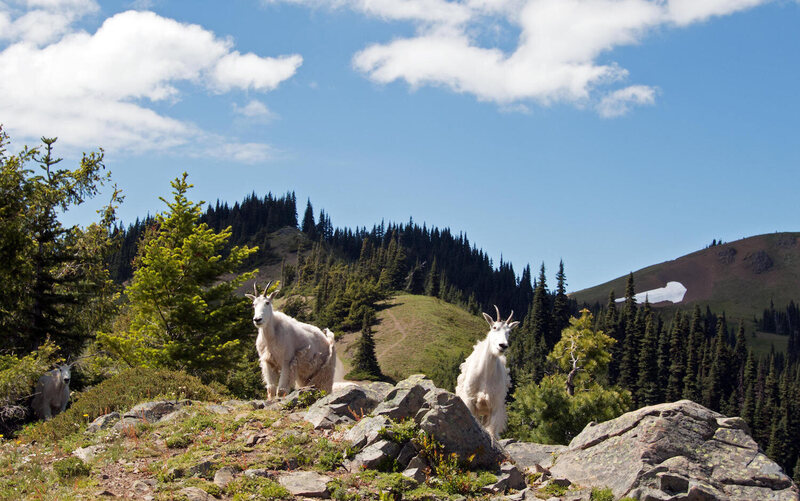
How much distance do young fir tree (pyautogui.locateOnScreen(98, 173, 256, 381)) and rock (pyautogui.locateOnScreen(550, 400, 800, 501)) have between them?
16.1 m

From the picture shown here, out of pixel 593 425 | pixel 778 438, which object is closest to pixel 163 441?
pixel 593 425

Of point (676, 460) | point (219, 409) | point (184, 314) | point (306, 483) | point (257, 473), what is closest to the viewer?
point (306, 483)

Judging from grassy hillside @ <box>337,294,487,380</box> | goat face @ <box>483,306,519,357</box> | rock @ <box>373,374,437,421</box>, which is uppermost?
goat face @ <box>483,306,519,357</box>

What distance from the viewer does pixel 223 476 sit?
32.3 feet

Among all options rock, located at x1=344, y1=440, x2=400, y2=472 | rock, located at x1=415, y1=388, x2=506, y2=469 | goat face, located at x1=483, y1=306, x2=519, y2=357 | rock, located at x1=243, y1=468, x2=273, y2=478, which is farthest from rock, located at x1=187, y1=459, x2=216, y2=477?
goat face, located at x1=483, y1=306, x2=519, y2=357

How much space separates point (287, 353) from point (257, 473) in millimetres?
6358

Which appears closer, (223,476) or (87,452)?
(223,476)

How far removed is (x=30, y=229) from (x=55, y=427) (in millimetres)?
15944

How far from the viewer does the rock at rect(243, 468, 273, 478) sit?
9943 mm

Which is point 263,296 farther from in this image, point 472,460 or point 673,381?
point 673,381

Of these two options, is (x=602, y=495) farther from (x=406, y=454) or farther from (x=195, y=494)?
(x=195, y=494)

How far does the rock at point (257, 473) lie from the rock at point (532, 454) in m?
4.92

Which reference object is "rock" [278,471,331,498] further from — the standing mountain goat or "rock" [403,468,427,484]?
the standing mountain goat

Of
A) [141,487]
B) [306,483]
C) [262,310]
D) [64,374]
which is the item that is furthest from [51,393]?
[306,483]
